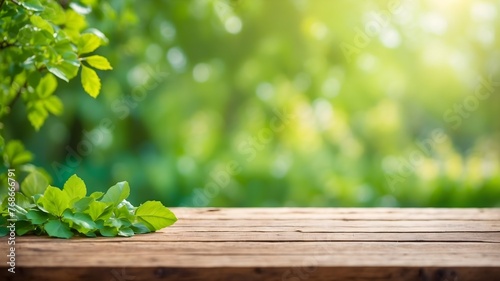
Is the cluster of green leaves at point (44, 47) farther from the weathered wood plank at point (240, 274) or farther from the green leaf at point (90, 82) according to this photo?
the weathered wood plank at point (240, 274)

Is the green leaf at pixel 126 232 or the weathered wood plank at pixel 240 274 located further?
the green leaf at pixel 126 232

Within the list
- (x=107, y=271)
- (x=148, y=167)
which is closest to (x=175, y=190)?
(x=148, y=167)

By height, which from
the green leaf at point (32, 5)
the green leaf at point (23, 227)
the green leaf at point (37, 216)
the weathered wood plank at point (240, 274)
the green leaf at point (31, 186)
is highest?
the green leaf at point (32, 5)

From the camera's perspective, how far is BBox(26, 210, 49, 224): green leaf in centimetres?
130

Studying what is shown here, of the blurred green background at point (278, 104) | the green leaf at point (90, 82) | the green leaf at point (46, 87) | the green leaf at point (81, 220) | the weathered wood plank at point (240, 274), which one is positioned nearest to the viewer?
the weathered wood plank at point (240, 274)

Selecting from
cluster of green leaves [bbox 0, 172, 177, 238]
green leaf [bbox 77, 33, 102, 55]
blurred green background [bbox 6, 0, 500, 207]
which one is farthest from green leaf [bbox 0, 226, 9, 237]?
blurred green background [bbox 6, 0, 500, 207]

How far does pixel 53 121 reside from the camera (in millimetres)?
3570

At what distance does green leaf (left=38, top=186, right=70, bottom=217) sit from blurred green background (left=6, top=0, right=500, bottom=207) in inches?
55.5

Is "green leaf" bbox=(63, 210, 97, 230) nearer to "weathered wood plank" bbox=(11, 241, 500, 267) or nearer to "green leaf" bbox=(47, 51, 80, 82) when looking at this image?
"weathered wood plank" bbox=(11, 241, 500, 267)

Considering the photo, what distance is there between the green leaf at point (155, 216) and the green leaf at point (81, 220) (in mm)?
105

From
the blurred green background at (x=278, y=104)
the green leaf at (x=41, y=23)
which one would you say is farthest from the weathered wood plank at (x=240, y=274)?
the blurred green background at (x=278, y=104)

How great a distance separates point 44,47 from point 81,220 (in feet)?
1.25

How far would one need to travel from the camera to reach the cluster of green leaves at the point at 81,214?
4.27 feet

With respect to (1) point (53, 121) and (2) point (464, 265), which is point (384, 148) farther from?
(2) point (464, 265)
